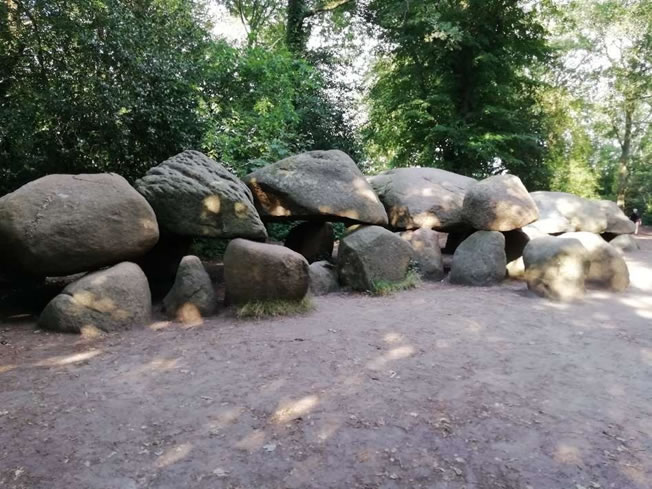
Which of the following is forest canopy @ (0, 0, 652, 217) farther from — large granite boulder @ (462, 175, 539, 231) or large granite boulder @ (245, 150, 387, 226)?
large granite boulder @ (462, 175, 539, 231)

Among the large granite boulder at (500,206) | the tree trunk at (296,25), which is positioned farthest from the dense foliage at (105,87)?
the tree trunk at (296,25)

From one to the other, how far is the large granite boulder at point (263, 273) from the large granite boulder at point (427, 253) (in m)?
2.97

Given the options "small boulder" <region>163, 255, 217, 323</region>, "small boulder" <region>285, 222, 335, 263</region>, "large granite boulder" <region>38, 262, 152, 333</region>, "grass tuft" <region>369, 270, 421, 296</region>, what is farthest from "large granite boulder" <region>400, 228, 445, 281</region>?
"large granite boulder" <region>38, 262, 152, 333</region>

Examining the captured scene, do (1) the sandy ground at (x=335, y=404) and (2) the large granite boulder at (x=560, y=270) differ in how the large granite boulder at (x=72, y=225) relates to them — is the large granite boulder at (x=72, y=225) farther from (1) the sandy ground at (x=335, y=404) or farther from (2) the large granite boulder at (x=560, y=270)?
(2) the large granite boulder at (x=560, y=270)

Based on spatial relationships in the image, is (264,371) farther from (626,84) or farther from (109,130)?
(626,84)

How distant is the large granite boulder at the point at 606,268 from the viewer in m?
7.41

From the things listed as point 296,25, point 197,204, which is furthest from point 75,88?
point 296,25

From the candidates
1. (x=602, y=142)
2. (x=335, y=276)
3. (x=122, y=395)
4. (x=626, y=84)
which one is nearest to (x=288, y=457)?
(x=122, y=395)

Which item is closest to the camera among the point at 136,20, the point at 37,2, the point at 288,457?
the point at 288,457

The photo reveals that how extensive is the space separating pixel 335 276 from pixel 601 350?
13.1 feet

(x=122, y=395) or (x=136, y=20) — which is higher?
(x=136, y=20)

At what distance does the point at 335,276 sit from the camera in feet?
25.4

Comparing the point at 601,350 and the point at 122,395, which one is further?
the point at 601,350

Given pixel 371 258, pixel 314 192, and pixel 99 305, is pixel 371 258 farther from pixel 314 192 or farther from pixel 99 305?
pixel 99 305
